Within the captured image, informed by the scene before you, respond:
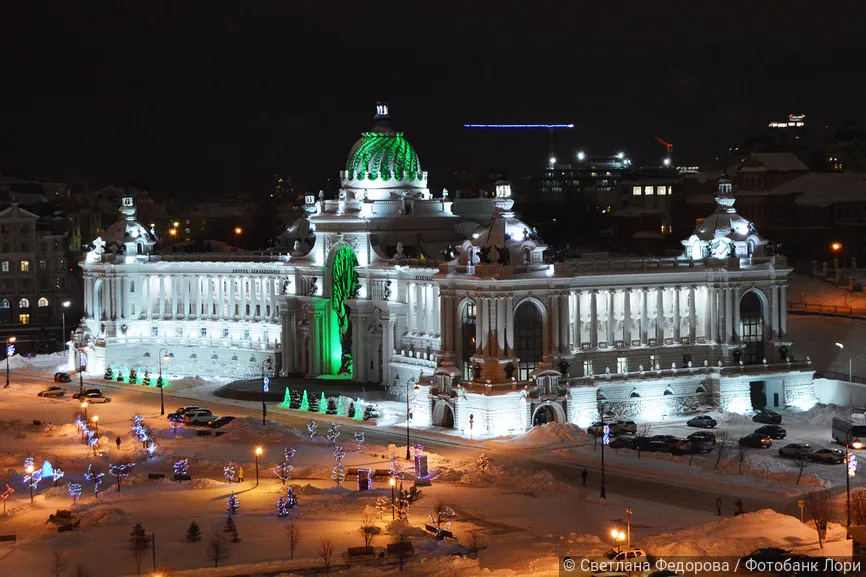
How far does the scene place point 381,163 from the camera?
10812 cm

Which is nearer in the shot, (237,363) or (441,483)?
(441,483)

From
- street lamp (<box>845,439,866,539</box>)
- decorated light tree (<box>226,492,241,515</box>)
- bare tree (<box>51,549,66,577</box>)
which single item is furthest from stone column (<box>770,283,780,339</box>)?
bare tree (<box>51,549,66,577</box>)

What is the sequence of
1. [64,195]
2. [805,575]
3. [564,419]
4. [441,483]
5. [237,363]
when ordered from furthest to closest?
1. [64,195]
2. [237,363]
3. [564,419]
4. [441,483]
5. [805,575]

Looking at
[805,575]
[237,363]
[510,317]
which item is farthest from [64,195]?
[805,575]

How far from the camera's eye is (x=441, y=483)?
7650 centimetres

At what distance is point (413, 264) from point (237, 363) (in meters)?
19.5

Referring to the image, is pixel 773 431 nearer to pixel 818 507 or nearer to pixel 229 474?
pixel 818 507

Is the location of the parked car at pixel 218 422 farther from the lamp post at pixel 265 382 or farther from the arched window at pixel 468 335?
the arched window at pixel 468 335

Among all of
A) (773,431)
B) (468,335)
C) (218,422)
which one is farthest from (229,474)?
(773,431)

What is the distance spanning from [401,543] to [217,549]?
6532mm

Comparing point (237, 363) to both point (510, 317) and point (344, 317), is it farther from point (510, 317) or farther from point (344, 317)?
point (510, 317)

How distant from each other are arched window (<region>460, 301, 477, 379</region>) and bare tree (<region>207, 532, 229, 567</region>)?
30.7 m

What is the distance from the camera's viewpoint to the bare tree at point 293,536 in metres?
62.1

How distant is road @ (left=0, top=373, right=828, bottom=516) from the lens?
7244cm
